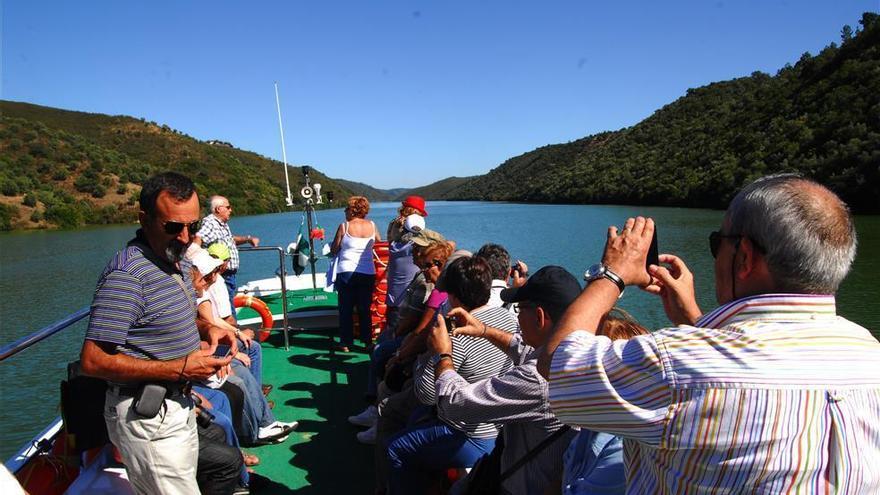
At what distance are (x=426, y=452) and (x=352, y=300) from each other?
3125mm

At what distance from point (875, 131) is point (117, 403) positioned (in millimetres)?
40680

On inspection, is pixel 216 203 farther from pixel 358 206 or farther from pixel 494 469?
pixel 494 469

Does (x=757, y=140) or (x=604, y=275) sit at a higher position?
(x=757, y=140)

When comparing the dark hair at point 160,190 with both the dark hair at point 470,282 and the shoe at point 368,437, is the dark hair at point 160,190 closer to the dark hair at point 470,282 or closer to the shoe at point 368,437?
the dark hair at point 470,282

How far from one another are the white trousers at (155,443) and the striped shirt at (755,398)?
4.86ft

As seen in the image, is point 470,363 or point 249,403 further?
point 249,403

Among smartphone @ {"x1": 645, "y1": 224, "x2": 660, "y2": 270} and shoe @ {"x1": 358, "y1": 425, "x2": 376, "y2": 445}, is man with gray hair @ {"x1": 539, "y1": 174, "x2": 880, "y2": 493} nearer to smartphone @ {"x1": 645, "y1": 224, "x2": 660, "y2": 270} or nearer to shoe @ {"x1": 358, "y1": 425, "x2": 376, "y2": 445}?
smartphone @ {"x1": 645, "y1": 224, "x2": 660, "y2": 270}

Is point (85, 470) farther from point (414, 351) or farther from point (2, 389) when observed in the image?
point (2, 389)

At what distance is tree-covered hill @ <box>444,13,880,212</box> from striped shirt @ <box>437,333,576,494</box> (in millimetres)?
11548

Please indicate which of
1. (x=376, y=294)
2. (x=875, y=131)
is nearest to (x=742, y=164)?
(x=875, y=131)

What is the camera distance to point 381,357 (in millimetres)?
3715

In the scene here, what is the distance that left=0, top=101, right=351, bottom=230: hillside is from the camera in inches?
1667

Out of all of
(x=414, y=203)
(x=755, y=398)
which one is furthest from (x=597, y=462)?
(x=414, y=203)

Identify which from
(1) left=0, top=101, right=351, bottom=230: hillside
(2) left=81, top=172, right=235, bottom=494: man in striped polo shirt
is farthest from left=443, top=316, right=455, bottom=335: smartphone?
(1) left=0, top=101, right=351, bottom=230: hillside
